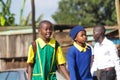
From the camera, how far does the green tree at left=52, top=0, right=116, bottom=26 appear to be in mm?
48281

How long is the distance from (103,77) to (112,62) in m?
0.31

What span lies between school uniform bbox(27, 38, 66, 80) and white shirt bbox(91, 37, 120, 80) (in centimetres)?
135

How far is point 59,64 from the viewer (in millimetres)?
5641

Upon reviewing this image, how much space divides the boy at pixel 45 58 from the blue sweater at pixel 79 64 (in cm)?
11

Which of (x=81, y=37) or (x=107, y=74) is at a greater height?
(x=81, y=37)

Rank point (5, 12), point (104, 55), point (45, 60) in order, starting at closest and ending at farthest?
1. point (45, 60)
2. point (104, 55)
3. point (5, 12)

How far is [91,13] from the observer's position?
49.2 m

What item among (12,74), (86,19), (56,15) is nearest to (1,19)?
(12,74)

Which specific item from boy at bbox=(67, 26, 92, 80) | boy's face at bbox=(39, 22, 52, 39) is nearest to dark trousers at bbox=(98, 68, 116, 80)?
boy at bbox=(67, 26, 92, 80)

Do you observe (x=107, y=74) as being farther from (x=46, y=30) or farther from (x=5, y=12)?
(x=5, y=12)

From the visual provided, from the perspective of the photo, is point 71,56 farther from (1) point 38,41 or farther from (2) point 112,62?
(2) point 112,62

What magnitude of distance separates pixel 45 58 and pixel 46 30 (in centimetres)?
32

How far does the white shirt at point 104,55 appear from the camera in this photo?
6.76 m

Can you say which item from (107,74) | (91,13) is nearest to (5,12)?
(107,74)
